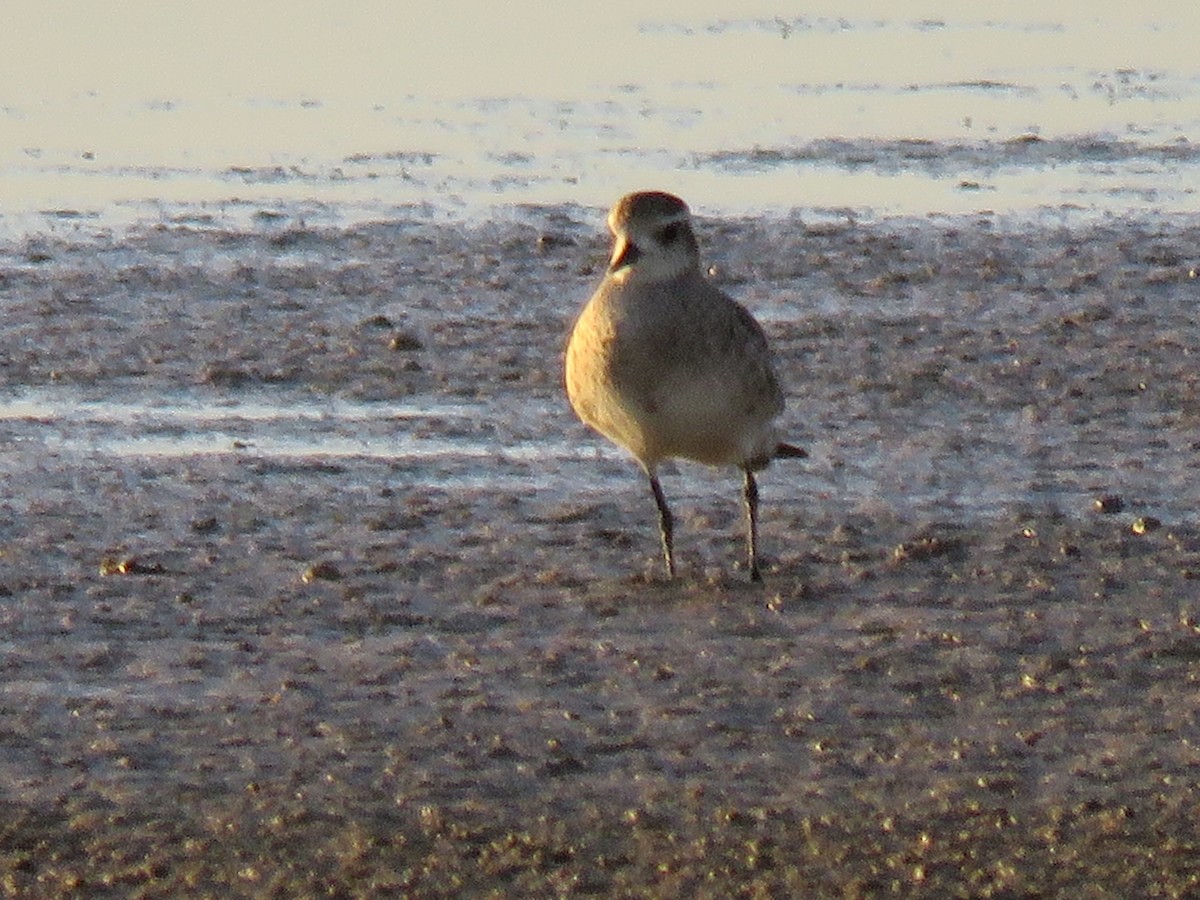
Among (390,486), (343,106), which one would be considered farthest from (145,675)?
(343,106)

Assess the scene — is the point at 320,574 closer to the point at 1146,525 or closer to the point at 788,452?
the point at 788,452

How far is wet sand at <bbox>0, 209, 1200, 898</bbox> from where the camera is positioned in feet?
18.8

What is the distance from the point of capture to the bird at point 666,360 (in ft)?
25.9

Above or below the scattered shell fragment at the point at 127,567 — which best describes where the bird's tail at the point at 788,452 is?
above

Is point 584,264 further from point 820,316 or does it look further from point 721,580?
point 721,580

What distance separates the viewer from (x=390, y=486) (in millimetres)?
8781

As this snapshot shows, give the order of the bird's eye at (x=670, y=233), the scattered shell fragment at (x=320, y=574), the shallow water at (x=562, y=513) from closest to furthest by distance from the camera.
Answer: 1. the shallow water at (x=562, y=513)
2. the scattered shell fragment at (x=320, y=574)
3. the bird's eye at (x=670, y=233)

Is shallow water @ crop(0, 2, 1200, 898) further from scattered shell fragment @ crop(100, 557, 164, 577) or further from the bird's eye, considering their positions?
the bird's eye

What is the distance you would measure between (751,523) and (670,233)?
85 centimetres

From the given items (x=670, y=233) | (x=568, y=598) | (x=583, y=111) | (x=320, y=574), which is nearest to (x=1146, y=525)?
(x=670, y=233)

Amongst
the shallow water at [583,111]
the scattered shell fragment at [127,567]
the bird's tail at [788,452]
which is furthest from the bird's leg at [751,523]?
the shallow water at [583,111]

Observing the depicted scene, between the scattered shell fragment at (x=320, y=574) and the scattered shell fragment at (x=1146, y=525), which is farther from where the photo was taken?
the scattered shell fragment at (x=1146, y=525)

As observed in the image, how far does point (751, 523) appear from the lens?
795 centimetres

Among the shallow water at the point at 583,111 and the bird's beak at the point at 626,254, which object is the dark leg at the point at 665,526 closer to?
the bird's beak at the point at 626,254
